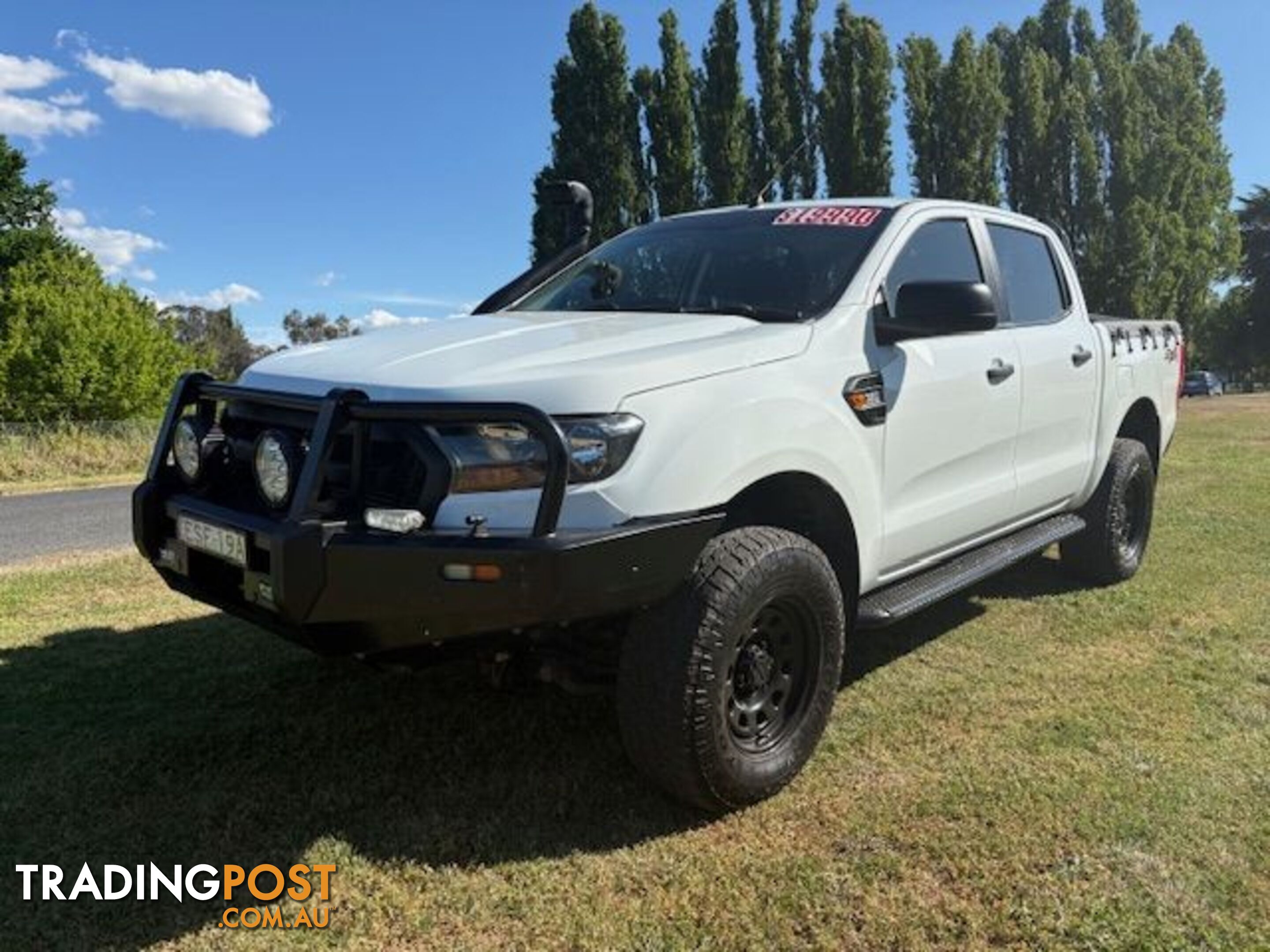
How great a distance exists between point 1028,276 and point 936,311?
5.42 feet

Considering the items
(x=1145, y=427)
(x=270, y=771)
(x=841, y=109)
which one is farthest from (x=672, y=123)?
(x=270, y=771)

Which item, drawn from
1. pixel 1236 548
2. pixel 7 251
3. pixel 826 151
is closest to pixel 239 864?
pixel 1236 548

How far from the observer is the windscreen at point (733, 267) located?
3.64m

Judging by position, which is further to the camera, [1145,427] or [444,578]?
[1145,427]

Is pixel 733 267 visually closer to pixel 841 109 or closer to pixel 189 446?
pixel 189 446

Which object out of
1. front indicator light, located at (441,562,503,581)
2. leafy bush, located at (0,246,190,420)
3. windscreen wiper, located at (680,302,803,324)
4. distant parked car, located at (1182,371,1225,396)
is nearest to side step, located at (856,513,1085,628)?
windscreen wiper, located at (680,302,803,324)

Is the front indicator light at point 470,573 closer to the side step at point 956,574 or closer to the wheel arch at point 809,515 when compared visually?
the wheel arch at point 809,515

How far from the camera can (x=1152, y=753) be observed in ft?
11.2

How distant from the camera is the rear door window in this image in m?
4.64

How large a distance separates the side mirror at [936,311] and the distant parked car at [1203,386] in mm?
50279

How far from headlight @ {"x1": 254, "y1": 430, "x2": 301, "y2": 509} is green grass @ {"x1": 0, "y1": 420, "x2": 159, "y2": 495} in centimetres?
1384

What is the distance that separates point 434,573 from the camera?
2.54 metres

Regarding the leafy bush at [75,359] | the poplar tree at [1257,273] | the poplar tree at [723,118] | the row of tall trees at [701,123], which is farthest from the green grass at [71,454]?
the poplar tree at [1257,273]

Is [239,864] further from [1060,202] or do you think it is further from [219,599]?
[1060,202]
